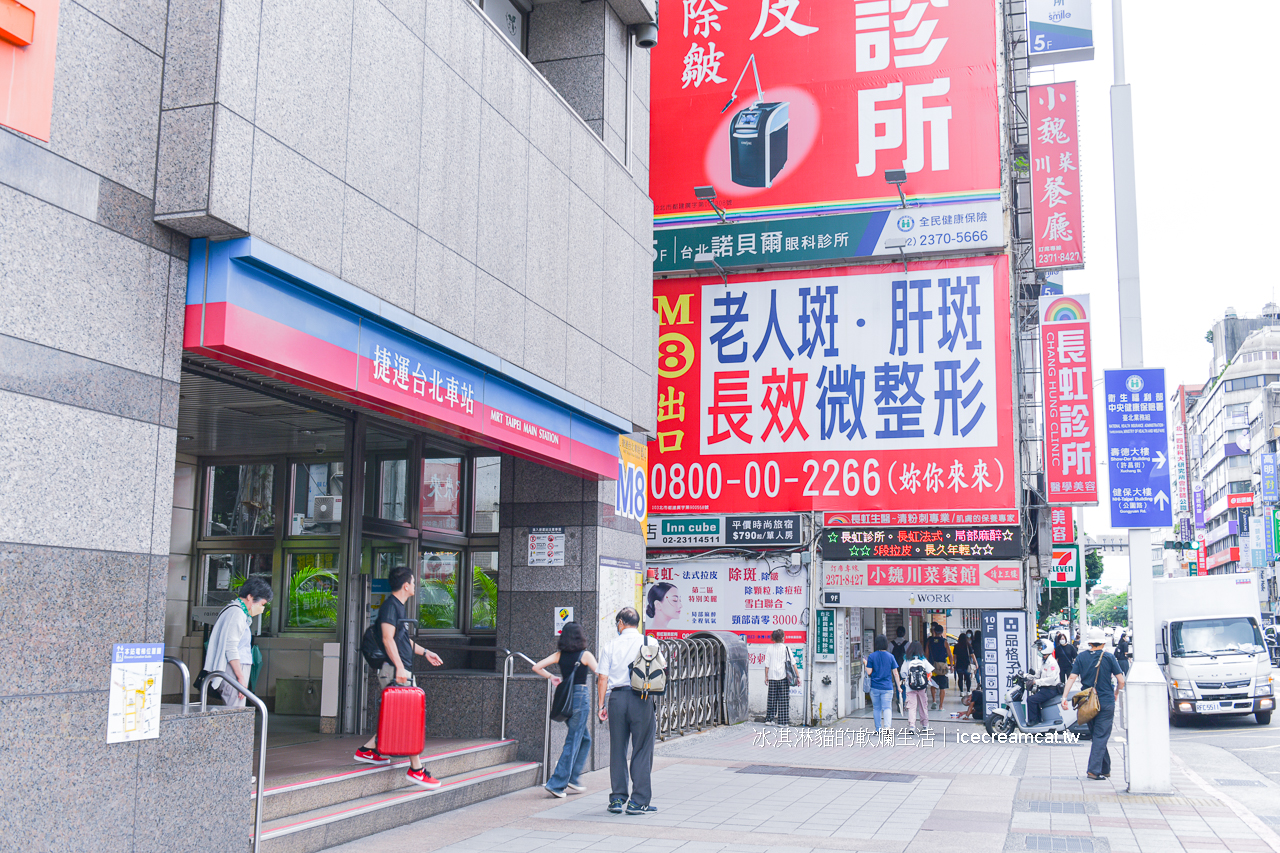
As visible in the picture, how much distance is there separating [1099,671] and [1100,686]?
167mm

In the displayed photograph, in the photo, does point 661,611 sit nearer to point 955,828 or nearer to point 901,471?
point 901,471

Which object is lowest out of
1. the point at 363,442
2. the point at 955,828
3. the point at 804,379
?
the point at 955,828

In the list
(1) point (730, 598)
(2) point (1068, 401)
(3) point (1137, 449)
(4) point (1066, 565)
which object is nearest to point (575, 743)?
(3) point (1137, 449)

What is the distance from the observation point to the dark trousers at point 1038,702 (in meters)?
16.5

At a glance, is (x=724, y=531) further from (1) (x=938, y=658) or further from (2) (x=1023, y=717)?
(1) (x=938, y=658)

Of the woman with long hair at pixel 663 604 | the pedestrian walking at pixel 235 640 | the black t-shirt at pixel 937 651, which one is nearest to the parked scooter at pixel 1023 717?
the black t-shirt at pixel 937 651

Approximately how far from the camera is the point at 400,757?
8.99 meters

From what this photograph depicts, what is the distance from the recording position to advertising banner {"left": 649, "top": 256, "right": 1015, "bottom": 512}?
18.9 metres

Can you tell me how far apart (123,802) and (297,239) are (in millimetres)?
3612

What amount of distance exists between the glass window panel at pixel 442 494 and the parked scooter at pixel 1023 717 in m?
9.05

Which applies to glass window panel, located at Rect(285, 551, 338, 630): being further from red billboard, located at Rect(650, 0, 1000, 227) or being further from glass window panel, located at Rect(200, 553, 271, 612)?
red billboard, located at Rect(650, 0, 1000, 227)

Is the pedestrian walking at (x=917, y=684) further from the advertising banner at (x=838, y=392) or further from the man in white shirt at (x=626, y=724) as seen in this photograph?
the man in white shirt at (x=626, y=724)

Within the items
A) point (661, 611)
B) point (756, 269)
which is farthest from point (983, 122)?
point (661, 611)

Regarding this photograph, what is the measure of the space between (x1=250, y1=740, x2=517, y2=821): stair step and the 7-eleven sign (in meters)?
29.3
